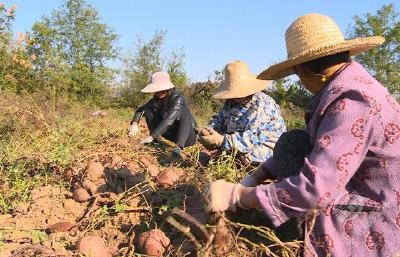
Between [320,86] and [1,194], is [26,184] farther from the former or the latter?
[320,86]

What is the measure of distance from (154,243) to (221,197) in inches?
17.7

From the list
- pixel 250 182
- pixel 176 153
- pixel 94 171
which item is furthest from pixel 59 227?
pixel 176 153

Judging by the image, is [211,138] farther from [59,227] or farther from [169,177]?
[59,227]

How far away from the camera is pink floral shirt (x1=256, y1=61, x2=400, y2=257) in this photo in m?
1.72

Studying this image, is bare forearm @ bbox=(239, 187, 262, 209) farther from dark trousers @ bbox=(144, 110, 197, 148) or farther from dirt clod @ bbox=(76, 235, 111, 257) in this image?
dark trousers @ bbox=(144, 110, 197, 148)

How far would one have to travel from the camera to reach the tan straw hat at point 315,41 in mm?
1883

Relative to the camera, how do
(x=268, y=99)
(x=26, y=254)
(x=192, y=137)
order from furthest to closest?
1. (x=192, y=137)
2. (x=268, y=99)
3. (x=26, y=254)

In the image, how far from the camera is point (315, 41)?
1944 mm

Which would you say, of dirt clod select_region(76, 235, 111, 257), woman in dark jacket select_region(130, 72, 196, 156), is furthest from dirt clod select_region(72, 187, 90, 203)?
woman in dark jacket select_region(130, 72, 196, 156)

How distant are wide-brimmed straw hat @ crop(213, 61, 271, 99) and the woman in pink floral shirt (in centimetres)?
163

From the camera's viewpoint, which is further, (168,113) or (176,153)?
(168,113)

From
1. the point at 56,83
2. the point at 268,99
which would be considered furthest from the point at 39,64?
the point at 268,99

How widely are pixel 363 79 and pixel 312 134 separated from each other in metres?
0.28

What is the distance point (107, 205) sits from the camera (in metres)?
2.72
